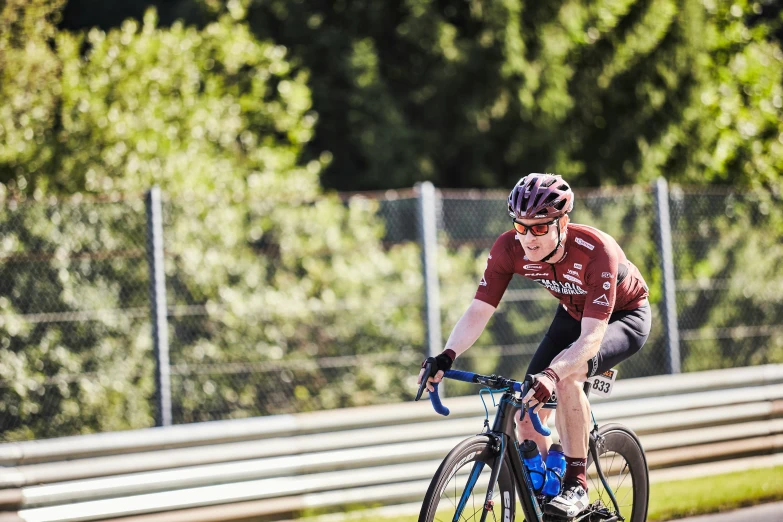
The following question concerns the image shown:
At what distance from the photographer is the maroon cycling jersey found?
525cm

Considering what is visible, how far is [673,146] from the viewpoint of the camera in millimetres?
17047

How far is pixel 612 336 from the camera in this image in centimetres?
562

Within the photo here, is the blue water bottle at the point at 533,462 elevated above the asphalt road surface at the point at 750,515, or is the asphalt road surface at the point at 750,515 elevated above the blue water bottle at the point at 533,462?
the blue water bottle at the point at 533,462

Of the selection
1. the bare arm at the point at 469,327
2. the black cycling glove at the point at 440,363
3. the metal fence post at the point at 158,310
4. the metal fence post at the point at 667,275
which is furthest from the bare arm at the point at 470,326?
the metal fence post at the point at 667,275

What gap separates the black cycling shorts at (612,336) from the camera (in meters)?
5.61

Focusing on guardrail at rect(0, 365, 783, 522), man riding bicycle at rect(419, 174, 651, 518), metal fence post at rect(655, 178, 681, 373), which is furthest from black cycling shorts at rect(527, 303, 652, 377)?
metal fence post at rect(655, 178, 681, 373)

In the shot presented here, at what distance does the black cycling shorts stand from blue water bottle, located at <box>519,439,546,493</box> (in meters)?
0.44

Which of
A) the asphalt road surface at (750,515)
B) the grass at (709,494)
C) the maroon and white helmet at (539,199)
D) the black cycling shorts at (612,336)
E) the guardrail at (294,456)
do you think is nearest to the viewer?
the maroon and white helmet at (539,199)

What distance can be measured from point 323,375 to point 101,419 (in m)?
2.43

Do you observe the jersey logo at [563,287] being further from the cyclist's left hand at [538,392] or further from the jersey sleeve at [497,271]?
the cyclist's left hand at [538,392]

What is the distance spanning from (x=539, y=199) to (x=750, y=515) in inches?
126

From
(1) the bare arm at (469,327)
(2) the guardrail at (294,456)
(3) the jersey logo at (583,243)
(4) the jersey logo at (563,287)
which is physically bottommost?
(2) the guardrail at (294,456)

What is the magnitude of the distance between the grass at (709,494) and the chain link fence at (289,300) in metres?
1.86

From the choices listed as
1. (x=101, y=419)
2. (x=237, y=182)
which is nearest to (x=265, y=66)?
(x=237, y=182)
